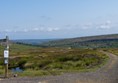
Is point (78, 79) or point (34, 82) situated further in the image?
point (78, 79)

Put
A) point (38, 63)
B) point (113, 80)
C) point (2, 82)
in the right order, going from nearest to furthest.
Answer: point (2, 82)
point (113, 80)
point (38, 63)

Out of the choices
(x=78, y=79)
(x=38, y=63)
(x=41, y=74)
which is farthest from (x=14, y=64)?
(x=78, y=79)

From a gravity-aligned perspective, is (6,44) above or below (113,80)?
above

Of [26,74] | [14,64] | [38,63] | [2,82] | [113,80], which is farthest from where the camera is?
[14,64]

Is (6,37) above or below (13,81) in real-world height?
above

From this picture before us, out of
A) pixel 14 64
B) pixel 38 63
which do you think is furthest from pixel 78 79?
pixel 14 64

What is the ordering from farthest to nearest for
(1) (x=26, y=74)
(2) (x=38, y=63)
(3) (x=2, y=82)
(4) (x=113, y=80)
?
1. (2) (x=38, y=63)
2. (1) (x=26, y=74)
3. (4) (x=113, y=80)
4. (3) (x=2, y=82)

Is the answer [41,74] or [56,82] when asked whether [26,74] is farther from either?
[56,82]

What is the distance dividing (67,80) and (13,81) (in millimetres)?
4333

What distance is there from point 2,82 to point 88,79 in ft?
23.4

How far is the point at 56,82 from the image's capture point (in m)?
25.2

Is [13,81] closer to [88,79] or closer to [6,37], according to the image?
[6,37]

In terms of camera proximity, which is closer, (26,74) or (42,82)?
(42,82)

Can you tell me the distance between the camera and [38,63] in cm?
6022
